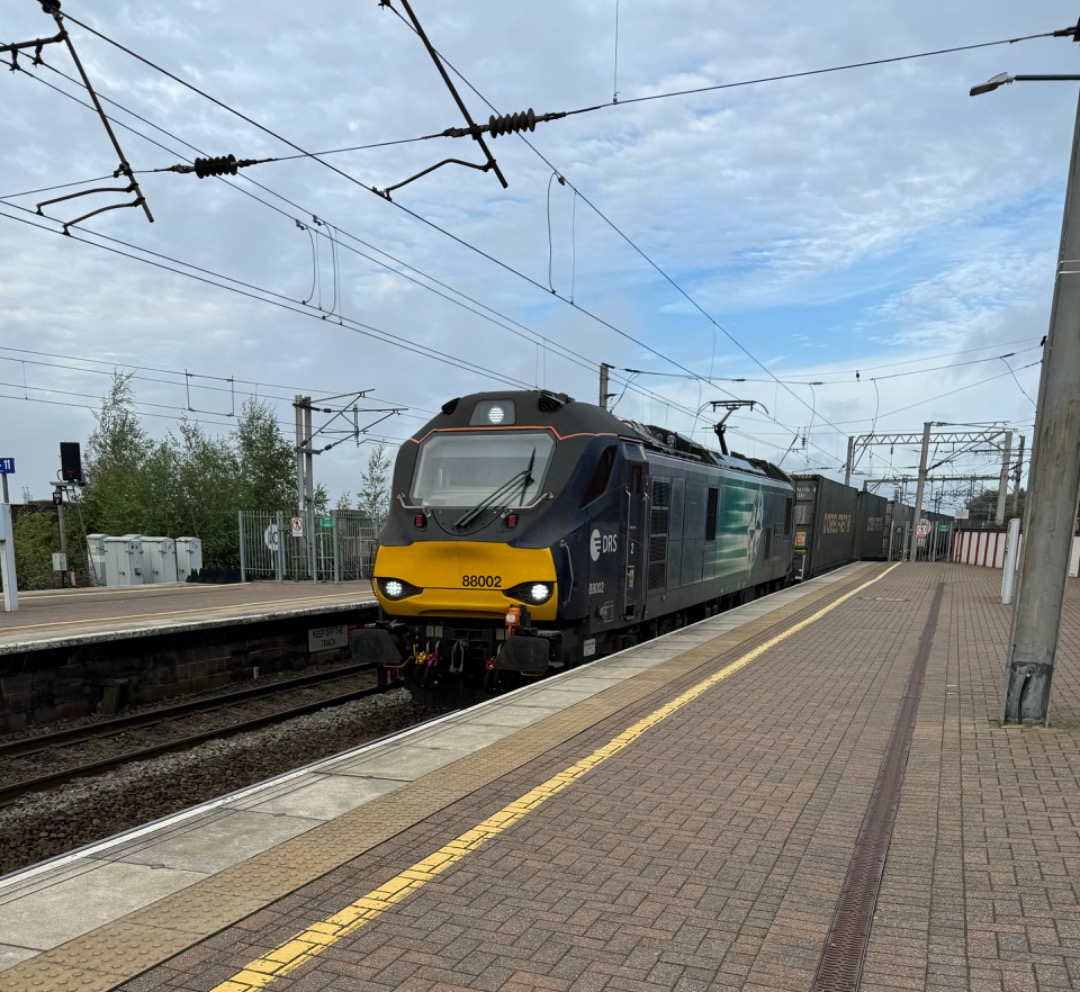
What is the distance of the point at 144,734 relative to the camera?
9852mm

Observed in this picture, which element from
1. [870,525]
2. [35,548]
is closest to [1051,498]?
[870,525]

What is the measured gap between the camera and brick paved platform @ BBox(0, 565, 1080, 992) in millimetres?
3240

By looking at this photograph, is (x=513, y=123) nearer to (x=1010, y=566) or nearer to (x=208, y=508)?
(x=1010, y=566)

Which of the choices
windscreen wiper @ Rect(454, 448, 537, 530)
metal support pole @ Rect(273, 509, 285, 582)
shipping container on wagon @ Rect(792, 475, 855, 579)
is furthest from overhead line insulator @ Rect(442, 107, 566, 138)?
metal support pole @ Rect(273, 509, 285, 582)

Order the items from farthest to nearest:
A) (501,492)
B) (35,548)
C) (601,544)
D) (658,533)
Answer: (35,548)
(658,533)
(601,544)
(501,492)

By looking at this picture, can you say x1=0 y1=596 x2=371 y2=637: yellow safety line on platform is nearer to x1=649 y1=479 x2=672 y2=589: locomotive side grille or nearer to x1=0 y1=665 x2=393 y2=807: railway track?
x1=0 y1=665 x2=393 y2=807: railway track

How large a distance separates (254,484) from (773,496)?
107 feet

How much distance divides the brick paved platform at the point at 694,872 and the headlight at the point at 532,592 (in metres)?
1.25

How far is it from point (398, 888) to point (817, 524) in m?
25.3

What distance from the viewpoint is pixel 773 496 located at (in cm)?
1872

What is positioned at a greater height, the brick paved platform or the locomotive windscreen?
the locomotive windscreen

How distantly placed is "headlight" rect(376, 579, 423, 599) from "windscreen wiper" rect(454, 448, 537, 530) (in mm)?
829

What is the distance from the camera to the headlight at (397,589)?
885cm

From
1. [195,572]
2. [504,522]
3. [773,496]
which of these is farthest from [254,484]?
[504,522]
